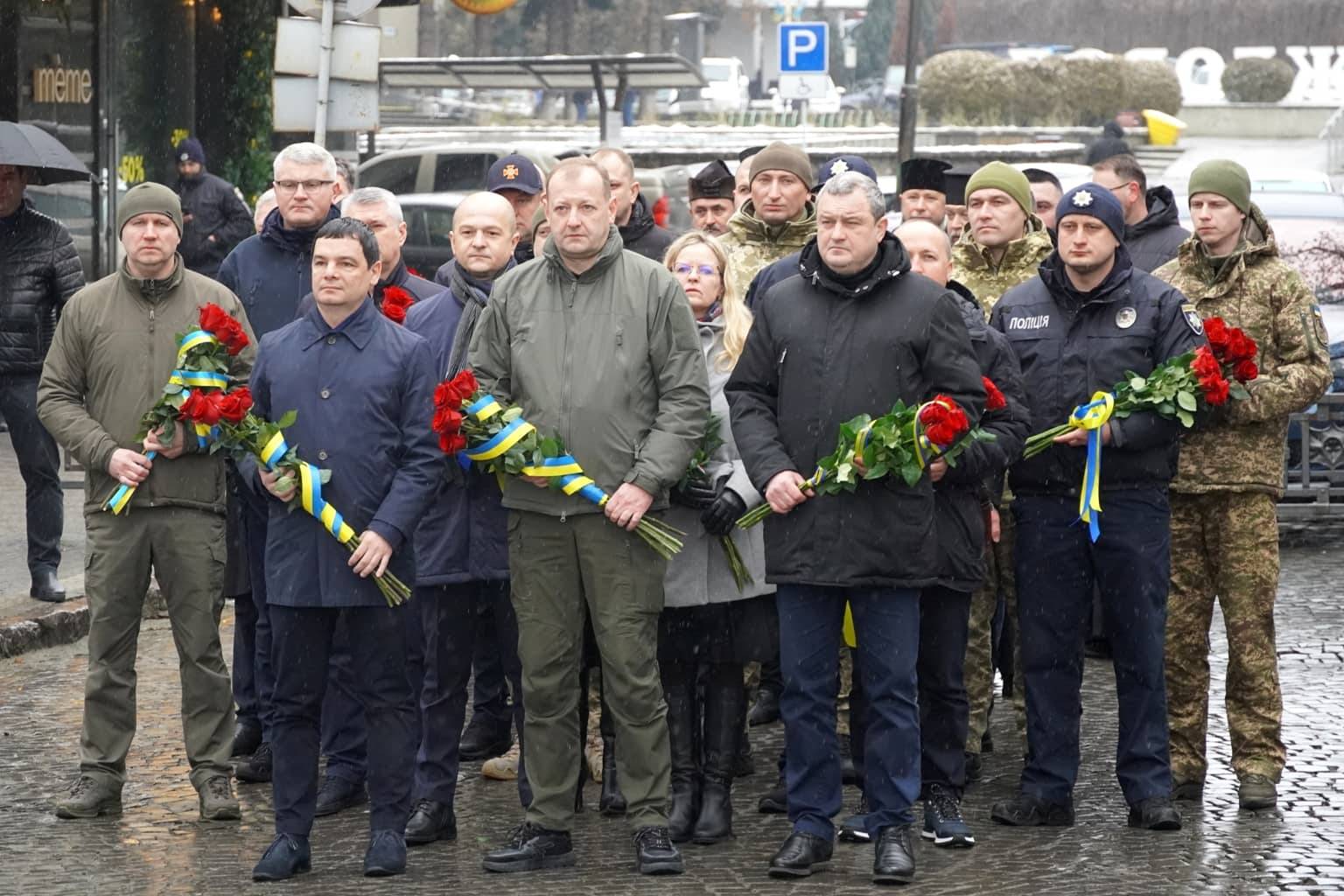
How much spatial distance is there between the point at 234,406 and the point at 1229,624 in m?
3.64

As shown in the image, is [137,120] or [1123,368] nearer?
[1123,368]

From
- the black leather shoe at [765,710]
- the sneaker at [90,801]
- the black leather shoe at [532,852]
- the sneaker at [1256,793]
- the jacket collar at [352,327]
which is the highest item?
the jacket collar at [352,327]

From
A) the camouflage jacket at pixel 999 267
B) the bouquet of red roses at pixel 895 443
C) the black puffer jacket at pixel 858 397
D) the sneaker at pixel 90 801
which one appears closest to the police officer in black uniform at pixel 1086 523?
the black puffer jacket at pixel 858 397

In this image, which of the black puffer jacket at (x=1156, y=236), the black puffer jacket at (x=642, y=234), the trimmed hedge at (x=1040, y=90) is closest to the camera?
the black puffer jacket at (x=642, y=234)

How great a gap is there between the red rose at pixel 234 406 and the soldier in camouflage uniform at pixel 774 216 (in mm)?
3015

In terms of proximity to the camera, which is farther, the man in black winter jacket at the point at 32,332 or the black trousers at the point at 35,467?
the black trousers at the point at 35,467

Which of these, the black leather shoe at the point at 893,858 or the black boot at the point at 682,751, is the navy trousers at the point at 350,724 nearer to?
the black boot at the point at 682,751

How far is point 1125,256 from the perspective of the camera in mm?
7492

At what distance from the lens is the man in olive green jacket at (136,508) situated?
739cm

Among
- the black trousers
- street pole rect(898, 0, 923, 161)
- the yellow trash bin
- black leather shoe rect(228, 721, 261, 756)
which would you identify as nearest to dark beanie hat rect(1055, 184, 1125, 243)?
black leather shoe rect(228, 721, 261, 756)

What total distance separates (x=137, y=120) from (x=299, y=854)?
1446cm

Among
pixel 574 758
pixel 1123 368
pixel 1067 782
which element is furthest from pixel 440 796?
pixel 1123 368

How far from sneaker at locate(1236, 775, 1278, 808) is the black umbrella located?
6324 mm

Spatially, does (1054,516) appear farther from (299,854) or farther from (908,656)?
(299,854)
